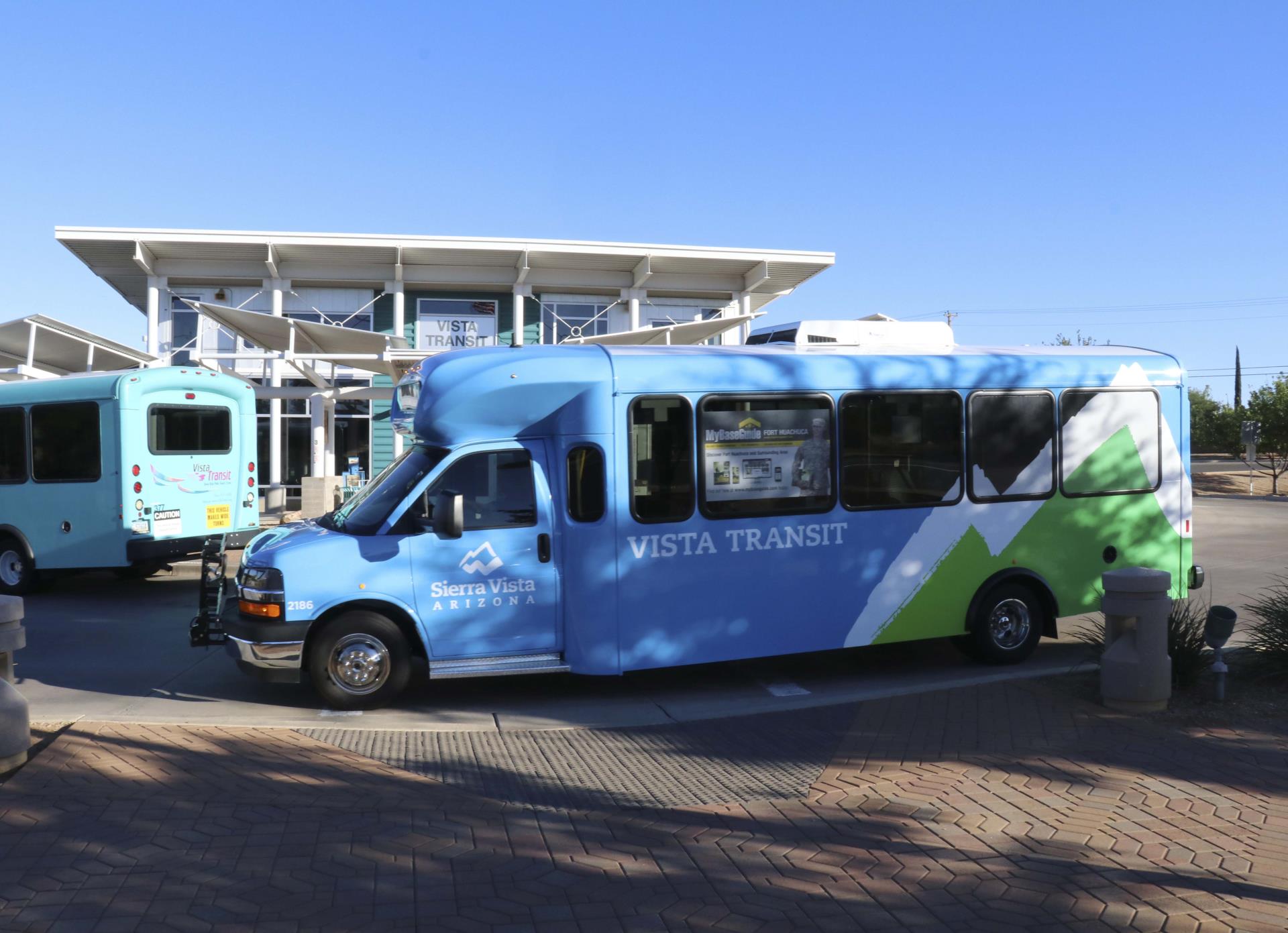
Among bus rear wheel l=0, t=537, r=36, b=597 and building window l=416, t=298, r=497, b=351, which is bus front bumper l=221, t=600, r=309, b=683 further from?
building window l=416, t=298, r=497, b=351

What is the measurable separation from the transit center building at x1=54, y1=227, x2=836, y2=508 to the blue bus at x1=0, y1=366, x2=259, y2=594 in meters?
9.48

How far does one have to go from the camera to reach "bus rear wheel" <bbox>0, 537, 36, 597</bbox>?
1323 centimetres

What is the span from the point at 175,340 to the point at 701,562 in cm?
2195

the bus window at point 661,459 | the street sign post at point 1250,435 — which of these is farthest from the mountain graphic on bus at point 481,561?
the street sign post at point 1250,435

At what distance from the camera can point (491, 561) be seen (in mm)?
7516

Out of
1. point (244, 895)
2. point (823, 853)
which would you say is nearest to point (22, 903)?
point (244, 895)

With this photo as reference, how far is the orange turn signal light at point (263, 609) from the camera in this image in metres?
7.27

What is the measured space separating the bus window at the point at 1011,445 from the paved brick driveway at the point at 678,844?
276 centimetres

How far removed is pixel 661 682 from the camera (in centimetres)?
860

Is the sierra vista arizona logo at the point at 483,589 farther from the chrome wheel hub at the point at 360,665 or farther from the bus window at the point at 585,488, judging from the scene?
the bus window at the point at 585,488

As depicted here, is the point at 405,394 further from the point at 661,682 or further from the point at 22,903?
the point at 22,903

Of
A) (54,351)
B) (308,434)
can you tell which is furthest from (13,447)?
(308,434)

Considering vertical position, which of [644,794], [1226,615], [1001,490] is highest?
[1001,490]

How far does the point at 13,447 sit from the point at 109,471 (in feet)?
5.75
